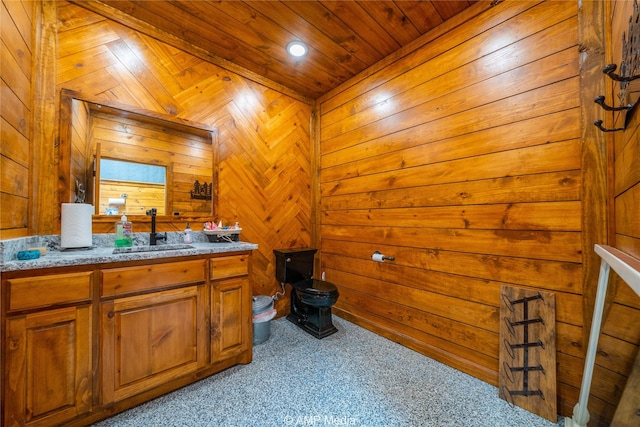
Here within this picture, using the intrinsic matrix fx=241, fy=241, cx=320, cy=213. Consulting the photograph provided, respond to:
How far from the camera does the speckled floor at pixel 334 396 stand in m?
1.35

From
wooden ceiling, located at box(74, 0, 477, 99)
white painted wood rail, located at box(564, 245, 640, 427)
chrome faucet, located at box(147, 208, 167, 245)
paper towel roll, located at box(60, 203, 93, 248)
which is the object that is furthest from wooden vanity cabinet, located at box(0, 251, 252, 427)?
white painted wood rail, located at box(564, 245, 640, 427)

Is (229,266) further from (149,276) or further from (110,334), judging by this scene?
(110,334)

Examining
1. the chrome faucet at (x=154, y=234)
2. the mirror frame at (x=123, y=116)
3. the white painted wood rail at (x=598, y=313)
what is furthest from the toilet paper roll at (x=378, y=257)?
the chrome faucet at (x=154, y=234)

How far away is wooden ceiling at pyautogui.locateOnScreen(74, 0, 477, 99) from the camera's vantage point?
177 centimetres

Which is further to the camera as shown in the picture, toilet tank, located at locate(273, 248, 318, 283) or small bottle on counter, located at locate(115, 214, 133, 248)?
toilet tank, located at locate(273, 248, 318, 283)

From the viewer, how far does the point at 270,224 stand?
8.83 ft

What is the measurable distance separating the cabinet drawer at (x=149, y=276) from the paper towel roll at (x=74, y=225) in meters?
0.43

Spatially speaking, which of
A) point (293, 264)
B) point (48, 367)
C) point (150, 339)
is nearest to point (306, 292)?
point (293, 264)

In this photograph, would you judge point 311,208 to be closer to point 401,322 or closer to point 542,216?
point 401,322

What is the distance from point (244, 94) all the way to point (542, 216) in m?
2.68

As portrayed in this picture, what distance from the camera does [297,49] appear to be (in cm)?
220

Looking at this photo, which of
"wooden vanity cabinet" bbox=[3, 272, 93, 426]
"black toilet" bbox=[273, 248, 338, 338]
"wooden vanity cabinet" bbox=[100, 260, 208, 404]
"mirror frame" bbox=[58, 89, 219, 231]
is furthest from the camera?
"black toilet" bbox=[273, 248, 338, 338]

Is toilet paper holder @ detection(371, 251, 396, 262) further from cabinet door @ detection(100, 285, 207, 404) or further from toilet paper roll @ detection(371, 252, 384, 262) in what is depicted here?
cabinet door @ detection(100, 285, 207, 404)

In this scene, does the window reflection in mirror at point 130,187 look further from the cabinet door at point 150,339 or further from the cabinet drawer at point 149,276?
the cabinet door at point 150,339
